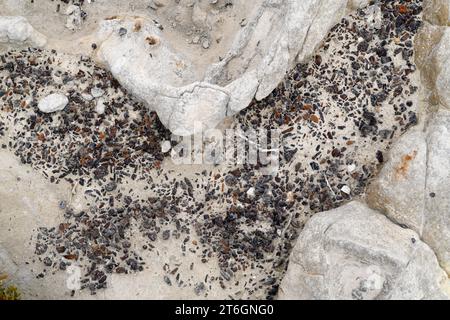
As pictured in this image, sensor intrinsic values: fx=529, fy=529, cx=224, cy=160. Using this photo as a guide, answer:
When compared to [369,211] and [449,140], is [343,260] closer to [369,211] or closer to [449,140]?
[369,211]

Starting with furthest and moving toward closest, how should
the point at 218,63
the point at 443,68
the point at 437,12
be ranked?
the point at 218,63
the point at 437,12
the point at 443,68

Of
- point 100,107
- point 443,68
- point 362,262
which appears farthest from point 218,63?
point 362,262

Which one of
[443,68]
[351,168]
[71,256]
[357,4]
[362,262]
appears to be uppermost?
[357,4]

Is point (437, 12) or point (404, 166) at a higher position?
point (437, 12)

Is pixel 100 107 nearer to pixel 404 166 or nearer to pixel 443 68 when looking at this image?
pixel 404 166

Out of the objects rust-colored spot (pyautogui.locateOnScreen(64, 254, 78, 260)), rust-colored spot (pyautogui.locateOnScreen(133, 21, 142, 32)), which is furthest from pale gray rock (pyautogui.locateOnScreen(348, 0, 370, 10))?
rust-colored spot (pyautogui.locateOnScreen(64, 254, 78, 260))
